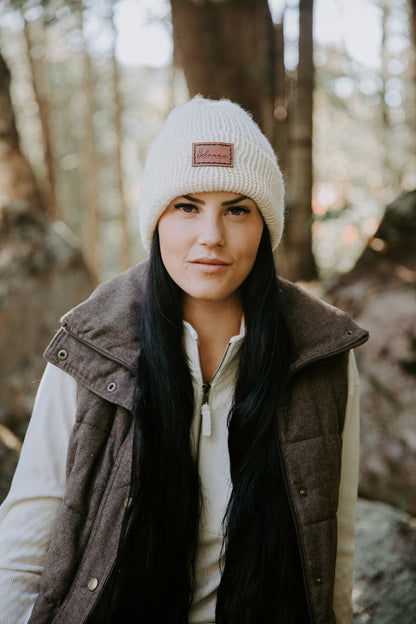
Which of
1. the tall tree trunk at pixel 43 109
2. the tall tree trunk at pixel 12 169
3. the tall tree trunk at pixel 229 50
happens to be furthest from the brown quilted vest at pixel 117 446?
the tall tree trunk at pixel 43 109

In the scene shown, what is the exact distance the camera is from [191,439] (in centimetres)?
196

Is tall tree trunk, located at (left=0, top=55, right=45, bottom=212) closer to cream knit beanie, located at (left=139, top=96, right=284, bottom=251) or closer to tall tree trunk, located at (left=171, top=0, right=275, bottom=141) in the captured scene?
tall tree trunk, located at (left=171, top=0, right=275, bottom=141)

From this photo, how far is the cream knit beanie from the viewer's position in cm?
185

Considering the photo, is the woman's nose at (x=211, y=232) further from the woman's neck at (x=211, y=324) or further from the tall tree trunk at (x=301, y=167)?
the tall tree trunk at (x=301, y=167)

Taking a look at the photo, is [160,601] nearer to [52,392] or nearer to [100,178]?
[52,392]

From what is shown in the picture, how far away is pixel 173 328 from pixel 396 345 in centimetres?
220

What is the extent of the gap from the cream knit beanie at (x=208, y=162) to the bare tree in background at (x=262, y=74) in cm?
226

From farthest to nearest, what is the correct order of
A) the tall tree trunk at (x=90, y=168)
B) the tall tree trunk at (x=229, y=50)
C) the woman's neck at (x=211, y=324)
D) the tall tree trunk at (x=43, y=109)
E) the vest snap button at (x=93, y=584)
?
the tall tree trunk at (x=90, y=168) < the tall tree trunk at (x=43, y=109) < the tall tree trunk at (x=229, y=50) < the woman's neck at (x=211, y=324) < the vest snap button at (x=93, y=584)

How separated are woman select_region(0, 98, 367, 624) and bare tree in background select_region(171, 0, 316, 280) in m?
2.39

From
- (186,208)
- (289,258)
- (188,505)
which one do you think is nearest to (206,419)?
(188,505)

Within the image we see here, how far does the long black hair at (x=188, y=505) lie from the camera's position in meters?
1.78

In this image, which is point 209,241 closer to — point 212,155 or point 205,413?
point 212,155

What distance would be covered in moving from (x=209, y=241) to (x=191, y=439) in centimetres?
76

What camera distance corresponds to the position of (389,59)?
13.9 meters
